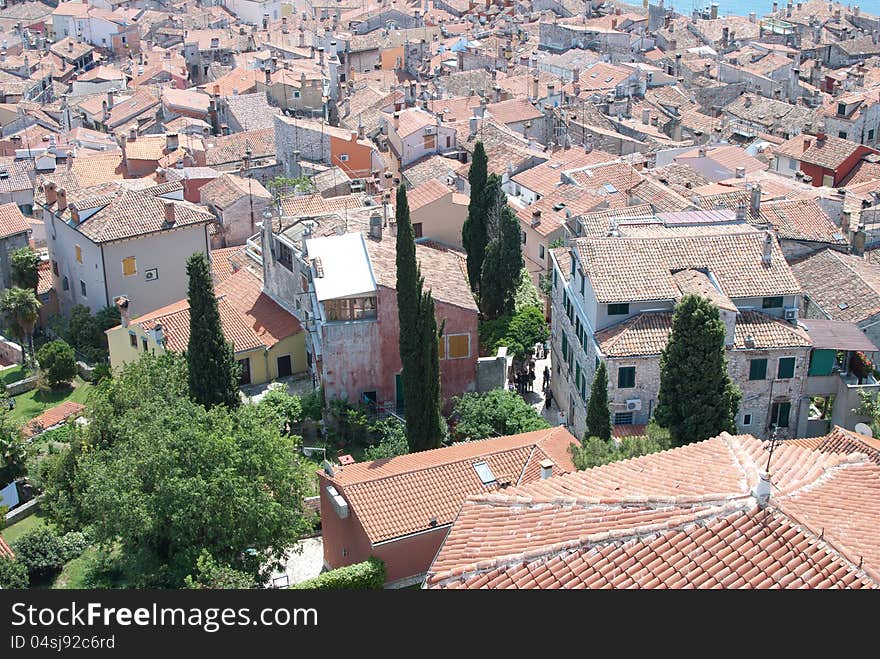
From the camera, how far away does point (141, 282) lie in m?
47.2

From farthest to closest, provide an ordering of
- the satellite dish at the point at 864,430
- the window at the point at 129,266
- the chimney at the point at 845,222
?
the window at the point at 129,266 → the chimney at the point at 845,222 → the satellite dish at the point at 864,430

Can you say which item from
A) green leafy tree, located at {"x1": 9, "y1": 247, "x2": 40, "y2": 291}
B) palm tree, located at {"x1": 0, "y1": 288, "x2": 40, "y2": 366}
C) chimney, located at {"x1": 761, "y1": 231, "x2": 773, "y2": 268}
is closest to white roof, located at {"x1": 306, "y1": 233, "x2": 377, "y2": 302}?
chimney, located at {"x1": 761, "y1": 231, "x2": 773, "y2": 268}

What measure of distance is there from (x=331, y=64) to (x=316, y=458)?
59695mm

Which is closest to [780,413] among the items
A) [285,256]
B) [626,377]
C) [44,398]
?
[626,377]

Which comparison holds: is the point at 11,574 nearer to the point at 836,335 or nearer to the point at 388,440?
the point at 388,440

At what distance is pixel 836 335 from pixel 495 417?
11.0m

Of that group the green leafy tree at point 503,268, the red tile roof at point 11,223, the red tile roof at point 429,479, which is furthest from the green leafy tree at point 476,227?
the red tile roof at point 11,223

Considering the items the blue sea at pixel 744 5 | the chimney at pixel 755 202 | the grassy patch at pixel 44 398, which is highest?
the chimney at pixel 755 202

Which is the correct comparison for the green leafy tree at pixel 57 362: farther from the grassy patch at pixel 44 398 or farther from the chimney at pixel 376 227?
the chimney at pixel 376 227

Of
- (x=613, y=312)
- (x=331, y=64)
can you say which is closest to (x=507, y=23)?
(x=331, y=64)

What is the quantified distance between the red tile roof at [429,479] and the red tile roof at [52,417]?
15.4 m

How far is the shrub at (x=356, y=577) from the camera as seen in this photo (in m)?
25.6

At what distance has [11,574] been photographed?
2580 centimetres

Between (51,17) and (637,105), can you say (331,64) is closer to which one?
(637,105)
